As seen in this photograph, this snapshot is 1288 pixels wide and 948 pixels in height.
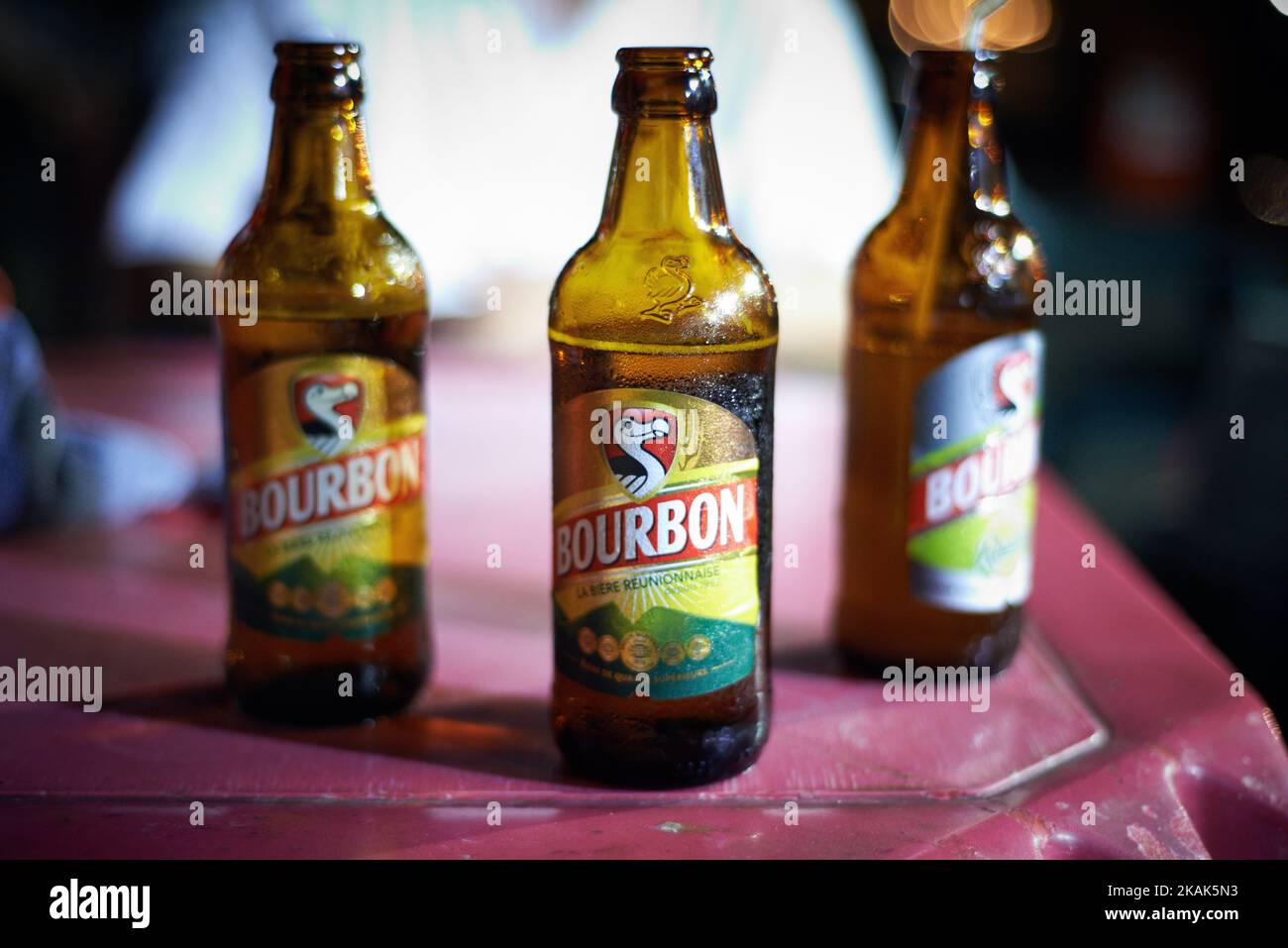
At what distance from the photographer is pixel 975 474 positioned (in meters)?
0.95

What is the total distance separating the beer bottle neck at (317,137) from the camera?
2.77 ft

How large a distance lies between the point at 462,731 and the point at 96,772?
0.76 feet

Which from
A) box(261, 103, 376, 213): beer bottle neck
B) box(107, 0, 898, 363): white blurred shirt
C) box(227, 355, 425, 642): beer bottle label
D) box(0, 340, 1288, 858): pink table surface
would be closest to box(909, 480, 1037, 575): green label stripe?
box(0, 340, 1288, 858): pink table surface

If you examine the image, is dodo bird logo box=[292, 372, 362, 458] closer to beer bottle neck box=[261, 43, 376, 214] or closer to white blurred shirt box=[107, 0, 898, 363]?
beer bottle neck box=[261, 43, 376, 214]

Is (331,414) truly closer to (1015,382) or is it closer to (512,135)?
(1015,382)

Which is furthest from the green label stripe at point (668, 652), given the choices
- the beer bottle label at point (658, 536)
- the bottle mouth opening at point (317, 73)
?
the bottle mouth opening at point (317, 73)

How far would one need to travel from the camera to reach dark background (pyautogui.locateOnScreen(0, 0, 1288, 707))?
1.92 metres

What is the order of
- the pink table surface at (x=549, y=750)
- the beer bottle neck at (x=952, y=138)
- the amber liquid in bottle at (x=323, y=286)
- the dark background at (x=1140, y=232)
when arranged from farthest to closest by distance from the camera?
the dark background at (x=1140, y=232)
the beer bottle neck at (x=952, y=138)
the amber liquid in bottle at (x=323, y=286)
the pink table surface at (x=549, y=750)

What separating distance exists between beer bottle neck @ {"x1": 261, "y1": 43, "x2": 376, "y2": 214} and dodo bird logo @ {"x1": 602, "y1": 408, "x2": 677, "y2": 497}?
0.84 feet

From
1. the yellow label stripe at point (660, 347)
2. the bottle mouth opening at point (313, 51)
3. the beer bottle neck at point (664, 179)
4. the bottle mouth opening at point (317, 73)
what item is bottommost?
the yellow label stripe at point (660, 347)

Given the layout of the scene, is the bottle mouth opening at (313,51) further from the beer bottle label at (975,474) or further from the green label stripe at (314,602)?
the beer bottle label at (975,474)

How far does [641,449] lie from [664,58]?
228 mm

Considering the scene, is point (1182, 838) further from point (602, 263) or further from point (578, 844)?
point (602, 263)
